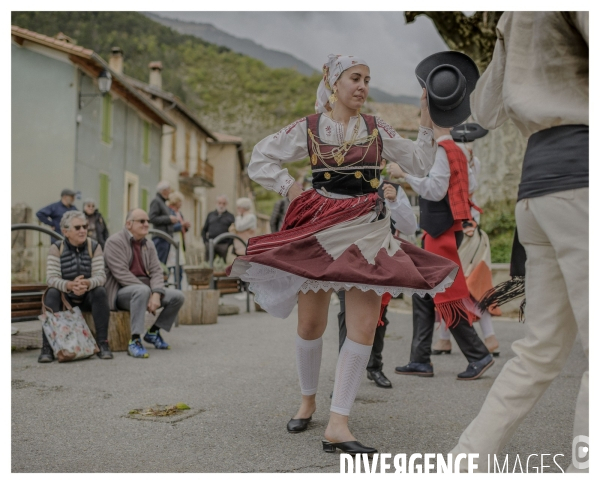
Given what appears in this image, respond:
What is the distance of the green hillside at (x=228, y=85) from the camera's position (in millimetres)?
69062

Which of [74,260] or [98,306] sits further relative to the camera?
Answer: [98,306]

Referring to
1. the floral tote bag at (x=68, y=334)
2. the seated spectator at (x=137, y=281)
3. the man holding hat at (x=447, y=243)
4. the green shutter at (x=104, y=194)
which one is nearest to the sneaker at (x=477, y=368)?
the man holding hat at (x=447, y=243)

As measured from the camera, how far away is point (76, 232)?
6734 mm

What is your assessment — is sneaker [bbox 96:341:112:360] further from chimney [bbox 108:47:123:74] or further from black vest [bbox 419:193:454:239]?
chimney [bbox 108:47:123:74]

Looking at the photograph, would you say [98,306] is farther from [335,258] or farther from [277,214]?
[277,214]

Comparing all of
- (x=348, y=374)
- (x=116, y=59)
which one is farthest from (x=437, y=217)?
(x=116, y=59)

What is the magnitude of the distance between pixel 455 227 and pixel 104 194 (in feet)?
70.5

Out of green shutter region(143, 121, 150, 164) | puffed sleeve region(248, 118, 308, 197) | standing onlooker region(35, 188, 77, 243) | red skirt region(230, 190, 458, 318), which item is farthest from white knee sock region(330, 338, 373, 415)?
green shutter region(143, 121, 150, 164)

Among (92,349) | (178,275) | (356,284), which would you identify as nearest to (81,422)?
(356,284)

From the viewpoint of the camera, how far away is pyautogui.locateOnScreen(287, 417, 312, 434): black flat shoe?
384 centimetres

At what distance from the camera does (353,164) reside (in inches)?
148

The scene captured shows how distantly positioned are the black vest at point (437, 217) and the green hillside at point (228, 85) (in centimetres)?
6164

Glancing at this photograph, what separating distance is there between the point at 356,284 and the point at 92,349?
400cm
